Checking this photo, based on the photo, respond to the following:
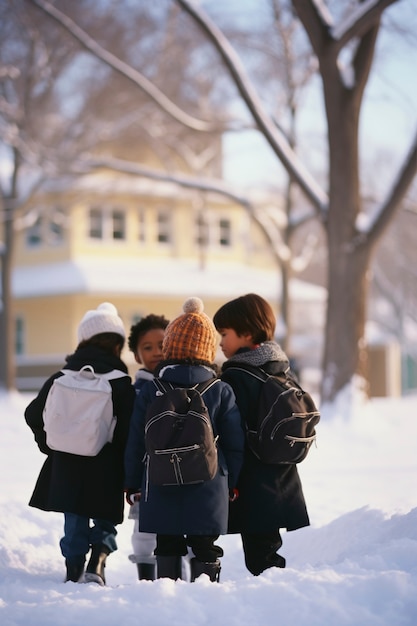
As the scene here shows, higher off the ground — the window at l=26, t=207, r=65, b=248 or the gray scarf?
the window at l=26, t=207, r=65, b=248

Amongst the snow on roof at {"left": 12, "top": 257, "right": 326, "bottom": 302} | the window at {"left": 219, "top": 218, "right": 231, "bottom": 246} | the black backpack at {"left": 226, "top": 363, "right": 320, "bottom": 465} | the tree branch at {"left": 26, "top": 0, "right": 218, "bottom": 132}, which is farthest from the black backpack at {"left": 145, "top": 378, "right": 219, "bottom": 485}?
the window at {"left": 219, "top": 218, "right": 231, "bottom": 246}

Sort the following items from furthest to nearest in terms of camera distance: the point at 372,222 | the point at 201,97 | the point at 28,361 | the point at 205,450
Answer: the point at 28,361
the point at 201,97
the point at 372,222
the point at 205,450

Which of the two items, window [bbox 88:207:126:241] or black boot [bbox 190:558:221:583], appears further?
window [bbox 88:207:126:241]

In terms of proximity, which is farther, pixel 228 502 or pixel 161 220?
pixel 161 220

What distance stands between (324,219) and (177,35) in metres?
9.97

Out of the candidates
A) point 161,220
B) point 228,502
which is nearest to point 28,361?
point 161,220

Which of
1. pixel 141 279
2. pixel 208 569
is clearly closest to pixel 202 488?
pixel 208 569

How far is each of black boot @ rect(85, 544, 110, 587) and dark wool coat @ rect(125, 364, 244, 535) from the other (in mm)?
912

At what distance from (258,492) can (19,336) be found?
97.6 feet

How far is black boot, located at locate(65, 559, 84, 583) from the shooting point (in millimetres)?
5430

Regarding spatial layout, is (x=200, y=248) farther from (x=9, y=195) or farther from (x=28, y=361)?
(x=9, y=195)

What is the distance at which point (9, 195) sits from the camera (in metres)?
25.5

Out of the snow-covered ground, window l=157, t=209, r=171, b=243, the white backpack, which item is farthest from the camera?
window l=157, t=209, r=171, b=243

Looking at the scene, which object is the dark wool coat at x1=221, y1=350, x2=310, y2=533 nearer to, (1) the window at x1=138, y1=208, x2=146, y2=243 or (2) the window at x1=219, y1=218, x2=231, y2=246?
(1) the window at x1=138, y1=208, x2=146, y2=243
